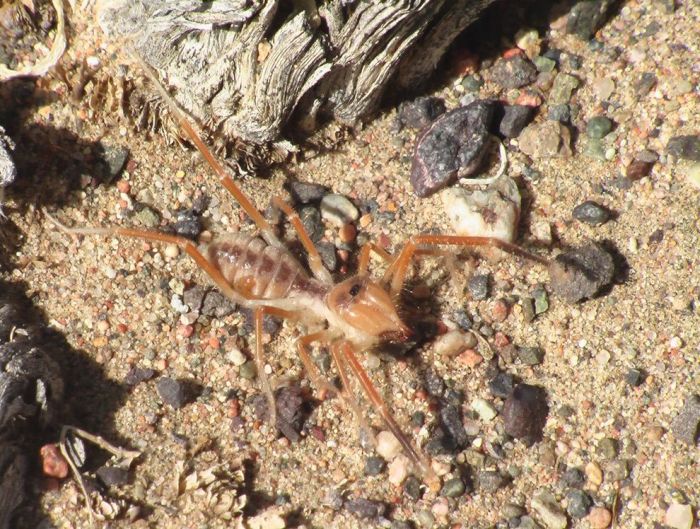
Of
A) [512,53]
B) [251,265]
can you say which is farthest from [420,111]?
[251,265]

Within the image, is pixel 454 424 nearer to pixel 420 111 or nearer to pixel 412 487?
A: pixel 412 487

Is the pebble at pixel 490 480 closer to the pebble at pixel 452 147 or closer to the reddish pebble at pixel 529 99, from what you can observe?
the pebble at pixel 452 147

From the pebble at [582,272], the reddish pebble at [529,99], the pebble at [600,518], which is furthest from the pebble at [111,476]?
the reddish pebble at [529,99]

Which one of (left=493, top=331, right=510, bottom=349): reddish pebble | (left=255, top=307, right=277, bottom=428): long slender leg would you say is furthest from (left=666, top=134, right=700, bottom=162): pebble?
(left=255, top=307, right=277, bottom=428): long slender leg

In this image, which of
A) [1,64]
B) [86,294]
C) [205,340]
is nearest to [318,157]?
[205,340]

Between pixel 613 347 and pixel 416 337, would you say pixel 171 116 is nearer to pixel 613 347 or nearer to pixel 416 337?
pixel 416 337
